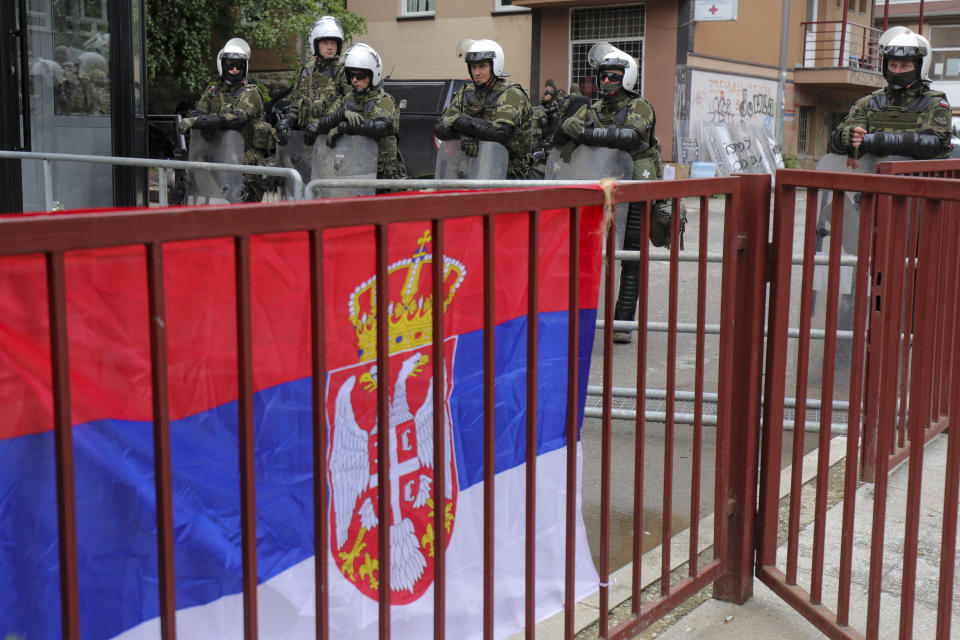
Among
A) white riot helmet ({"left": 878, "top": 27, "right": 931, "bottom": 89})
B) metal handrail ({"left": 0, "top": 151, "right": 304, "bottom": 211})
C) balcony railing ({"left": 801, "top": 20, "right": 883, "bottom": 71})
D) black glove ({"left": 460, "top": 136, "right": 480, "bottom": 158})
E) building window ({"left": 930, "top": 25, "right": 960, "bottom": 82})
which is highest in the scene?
building window ({"left": 930, "top": 25, "right": 960, "bottom": 82})

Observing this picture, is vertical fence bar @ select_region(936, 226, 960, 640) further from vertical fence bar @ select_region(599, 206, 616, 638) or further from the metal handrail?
the metal handrail

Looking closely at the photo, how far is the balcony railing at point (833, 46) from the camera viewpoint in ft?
104

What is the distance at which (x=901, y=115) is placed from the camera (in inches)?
288

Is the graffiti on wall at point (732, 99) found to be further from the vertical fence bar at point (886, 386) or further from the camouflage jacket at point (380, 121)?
the vertical fence bar at point (886, 386)

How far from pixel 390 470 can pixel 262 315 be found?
0.48 meters

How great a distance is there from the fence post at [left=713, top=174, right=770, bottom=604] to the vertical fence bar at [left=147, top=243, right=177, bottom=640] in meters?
1.84

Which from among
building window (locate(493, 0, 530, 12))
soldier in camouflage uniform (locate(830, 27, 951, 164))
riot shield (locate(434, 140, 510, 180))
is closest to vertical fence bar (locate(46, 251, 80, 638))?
soldier in camouflage uniform (locate(830, 27, 951, 164))

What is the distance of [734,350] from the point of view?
3.21 m

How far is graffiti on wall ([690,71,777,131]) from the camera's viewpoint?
1039 inches

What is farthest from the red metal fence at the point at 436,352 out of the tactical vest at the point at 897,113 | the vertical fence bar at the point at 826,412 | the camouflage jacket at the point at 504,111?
the camouflage jacket at the point at 504,111

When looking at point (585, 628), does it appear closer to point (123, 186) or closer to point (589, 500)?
Answer: point (589, 500)

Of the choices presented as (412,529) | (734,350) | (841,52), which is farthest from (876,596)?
(841,52)

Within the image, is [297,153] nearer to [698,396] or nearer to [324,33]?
[324,33]

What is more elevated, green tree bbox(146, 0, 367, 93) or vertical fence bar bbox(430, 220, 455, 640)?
green tree bbox(146, 0, 367, 93)
